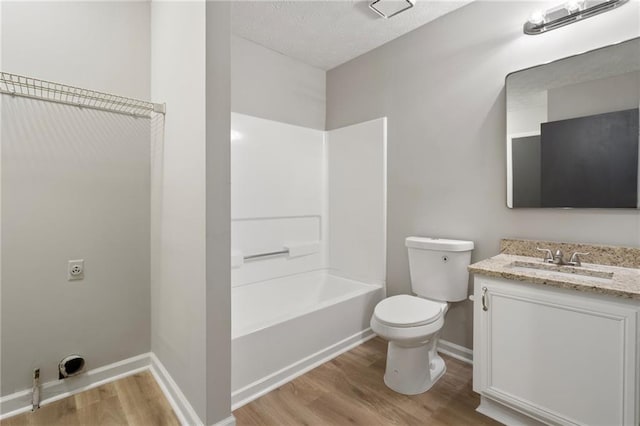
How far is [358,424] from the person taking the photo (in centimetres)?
152

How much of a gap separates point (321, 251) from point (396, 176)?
1099 millimetres

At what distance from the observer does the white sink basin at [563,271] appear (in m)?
1.38

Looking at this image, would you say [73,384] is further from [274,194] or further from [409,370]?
[409,370]

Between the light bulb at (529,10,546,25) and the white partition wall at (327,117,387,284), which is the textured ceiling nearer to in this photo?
the light bulb at (529,10,546,25)

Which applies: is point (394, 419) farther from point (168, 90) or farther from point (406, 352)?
point (168, 90)

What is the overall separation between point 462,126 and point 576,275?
1.16m

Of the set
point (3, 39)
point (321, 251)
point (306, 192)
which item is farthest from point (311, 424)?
point (3, 39)

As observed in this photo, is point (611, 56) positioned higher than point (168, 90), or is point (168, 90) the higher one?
point (611, 56)

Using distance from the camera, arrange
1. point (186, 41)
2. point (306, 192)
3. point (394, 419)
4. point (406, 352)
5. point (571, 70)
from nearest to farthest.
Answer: point (186, 41), point (394, 419), point (571, 70), point (406, 352), point (306, 192)

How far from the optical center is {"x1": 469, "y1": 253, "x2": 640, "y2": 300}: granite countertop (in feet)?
3.95

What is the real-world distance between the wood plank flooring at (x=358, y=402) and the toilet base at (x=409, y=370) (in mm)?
39

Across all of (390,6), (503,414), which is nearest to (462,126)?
(390,6)

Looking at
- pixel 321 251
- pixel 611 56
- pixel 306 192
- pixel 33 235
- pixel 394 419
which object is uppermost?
pixel 611 56

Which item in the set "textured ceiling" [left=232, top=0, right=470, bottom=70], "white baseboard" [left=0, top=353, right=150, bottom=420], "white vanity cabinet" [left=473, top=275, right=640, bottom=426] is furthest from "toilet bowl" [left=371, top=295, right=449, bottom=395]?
"textured ceiling" [left=232, top=0, right=470, bottom=70]
